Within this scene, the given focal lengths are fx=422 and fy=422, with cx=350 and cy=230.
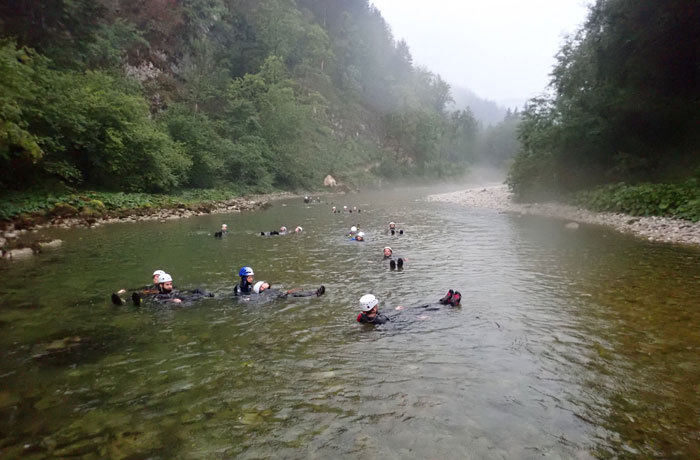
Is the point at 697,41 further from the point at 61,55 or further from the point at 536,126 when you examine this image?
the point at 61,55

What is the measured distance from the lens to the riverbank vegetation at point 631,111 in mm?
26484

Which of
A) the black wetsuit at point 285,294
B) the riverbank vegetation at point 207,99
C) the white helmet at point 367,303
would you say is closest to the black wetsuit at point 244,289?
the black wetsuit at point 285,294

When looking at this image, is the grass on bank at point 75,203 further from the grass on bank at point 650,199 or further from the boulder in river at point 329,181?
the boulder in river at point 329,181

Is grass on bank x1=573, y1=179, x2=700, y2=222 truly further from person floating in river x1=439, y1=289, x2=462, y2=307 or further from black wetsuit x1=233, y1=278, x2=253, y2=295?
black wetsuit x1=233, y1=278, x2=253, y2=295

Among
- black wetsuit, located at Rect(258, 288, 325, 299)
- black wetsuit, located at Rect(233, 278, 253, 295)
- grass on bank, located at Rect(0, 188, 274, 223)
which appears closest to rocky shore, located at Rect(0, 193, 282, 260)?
grass on bank, located at Rect(0, 188, 274, 223)

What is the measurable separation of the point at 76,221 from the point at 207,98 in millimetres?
40224

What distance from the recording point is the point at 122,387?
7398 mm

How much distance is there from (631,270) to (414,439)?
13346mm

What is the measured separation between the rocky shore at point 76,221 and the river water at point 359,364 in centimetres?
292

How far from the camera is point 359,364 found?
27.6 ft

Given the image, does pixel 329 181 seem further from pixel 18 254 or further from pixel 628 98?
pixel 18 254

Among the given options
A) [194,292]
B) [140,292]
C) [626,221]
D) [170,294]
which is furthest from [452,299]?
[626,221]

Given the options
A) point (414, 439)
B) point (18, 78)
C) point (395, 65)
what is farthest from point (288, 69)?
point (414, 439)

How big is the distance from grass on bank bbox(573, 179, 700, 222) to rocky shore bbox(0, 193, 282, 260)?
1173 inches
